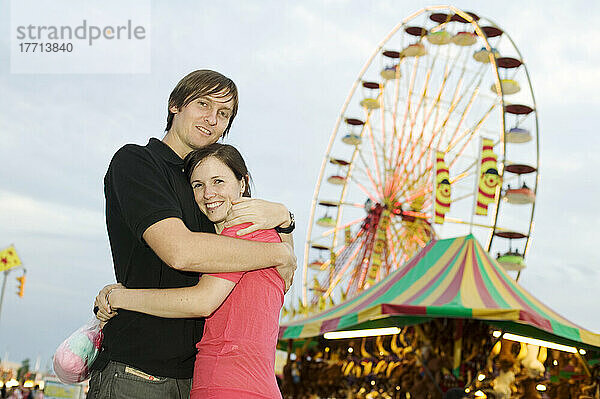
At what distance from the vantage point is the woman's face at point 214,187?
6.84ft

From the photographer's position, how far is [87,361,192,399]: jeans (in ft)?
6.32

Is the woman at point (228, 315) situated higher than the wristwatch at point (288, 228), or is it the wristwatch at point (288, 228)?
the wristwatch at point (288, 228)

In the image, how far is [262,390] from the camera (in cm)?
191

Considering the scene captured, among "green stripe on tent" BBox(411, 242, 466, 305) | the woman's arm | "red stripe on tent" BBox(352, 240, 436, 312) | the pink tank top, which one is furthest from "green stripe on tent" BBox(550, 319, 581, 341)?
the woman's arm

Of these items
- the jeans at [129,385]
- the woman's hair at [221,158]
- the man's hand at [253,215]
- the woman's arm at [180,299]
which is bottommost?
the jeans at [129,385]

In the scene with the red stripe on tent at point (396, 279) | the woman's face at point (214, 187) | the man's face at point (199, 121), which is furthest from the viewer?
the red stripe on tent at point (396, 279)

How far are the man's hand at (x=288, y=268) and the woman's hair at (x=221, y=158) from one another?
0.79 ft

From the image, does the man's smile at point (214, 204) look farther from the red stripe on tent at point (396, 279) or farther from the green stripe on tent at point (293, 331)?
the green stripe on tent at point (293, 331)

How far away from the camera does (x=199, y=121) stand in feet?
7.22

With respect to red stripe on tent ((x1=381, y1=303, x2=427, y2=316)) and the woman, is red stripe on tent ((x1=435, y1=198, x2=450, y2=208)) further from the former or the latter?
the woman

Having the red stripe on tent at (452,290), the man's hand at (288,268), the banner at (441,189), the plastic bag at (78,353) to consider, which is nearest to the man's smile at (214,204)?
the man's hand at (288,268)

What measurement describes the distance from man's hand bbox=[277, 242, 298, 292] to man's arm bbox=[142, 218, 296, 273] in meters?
0.10

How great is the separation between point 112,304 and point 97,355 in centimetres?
16

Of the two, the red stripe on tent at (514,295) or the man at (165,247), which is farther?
the red stripe on tent at (514,295)
